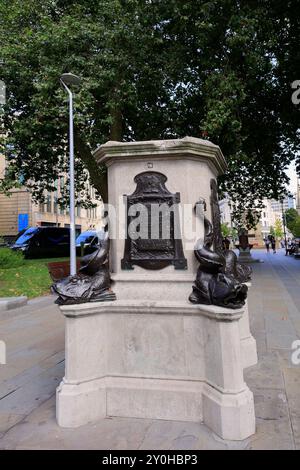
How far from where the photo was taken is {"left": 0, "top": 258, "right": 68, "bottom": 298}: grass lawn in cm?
1049

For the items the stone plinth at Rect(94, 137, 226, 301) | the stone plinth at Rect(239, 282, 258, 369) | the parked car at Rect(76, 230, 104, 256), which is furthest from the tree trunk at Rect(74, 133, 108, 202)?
the stone plinth at Rect(239, 282, 258, 369)

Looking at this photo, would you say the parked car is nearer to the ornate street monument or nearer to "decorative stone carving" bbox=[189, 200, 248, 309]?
the ornate street monument

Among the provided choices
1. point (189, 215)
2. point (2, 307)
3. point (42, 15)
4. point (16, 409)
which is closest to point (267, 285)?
point (2, 307)

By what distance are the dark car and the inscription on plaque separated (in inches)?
787

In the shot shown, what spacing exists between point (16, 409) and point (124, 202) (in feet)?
7.74

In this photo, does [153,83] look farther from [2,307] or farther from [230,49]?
[2,307]

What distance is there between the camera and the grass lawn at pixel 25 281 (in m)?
10.5

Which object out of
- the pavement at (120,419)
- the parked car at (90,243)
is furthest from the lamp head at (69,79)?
the pavement at (120,419)

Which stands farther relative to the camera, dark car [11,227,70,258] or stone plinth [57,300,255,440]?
dark car [11,227,70,258]

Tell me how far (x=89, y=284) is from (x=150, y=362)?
0.96 meters

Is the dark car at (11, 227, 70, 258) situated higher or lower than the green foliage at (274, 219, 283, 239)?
lower

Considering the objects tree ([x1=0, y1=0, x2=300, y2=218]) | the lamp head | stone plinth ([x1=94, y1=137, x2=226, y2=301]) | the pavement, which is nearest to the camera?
the pavement

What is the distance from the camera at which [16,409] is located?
343cm

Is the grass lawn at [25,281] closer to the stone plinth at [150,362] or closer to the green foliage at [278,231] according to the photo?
the stone plinth at [150,362]
